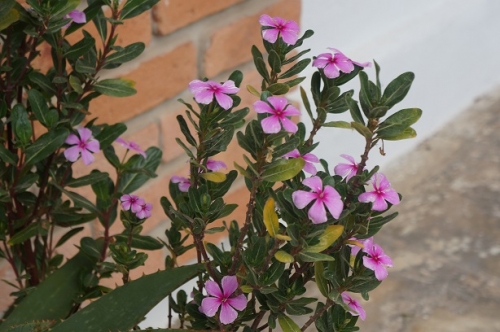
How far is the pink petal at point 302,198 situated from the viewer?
54 cm

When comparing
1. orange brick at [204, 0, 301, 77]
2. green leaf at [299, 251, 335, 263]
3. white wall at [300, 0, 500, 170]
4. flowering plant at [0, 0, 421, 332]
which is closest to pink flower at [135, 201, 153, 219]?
flowering plant at [0, 0, 421, 332]

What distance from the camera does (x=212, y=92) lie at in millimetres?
580

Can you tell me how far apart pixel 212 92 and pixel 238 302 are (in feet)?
0.55

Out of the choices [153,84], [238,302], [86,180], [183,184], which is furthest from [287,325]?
[153,84]

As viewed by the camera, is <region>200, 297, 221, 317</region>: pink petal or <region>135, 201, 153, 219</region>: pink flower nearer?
<region>200, 297, 221, 317</region>: pink petal

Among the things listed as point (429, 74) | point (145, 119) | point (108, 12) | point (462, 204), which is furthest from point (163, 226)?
point (429, 74)

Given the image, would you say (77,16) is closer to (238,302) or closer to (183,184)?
(183,184)

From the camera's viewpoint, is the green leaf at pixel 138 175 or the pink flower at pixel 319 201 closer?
the pink flower at pixel 319 201

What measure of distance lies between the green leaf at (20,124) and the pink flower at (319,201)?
286mm

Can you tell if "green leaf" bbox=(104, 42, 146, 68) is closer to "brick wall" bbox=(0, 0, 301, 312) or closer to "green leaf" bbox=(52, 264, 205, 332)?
"green leaf" bbox=(52, 264, 205, 332)

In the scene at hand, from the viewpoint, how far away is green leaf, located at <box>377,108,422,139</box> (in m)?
0.58

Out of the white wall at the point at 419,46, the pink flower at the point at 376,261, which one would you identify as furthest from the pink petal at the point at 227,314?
the white wall at the point at 419,46

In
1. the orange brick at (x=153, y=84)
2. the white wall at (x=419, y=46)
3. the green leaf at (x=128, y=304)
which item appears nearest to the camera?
the green leaf at (x=128, y=304)

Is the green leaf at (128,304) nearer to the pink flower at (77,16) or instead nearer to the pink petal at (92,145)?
the pink petal at (92,145)
